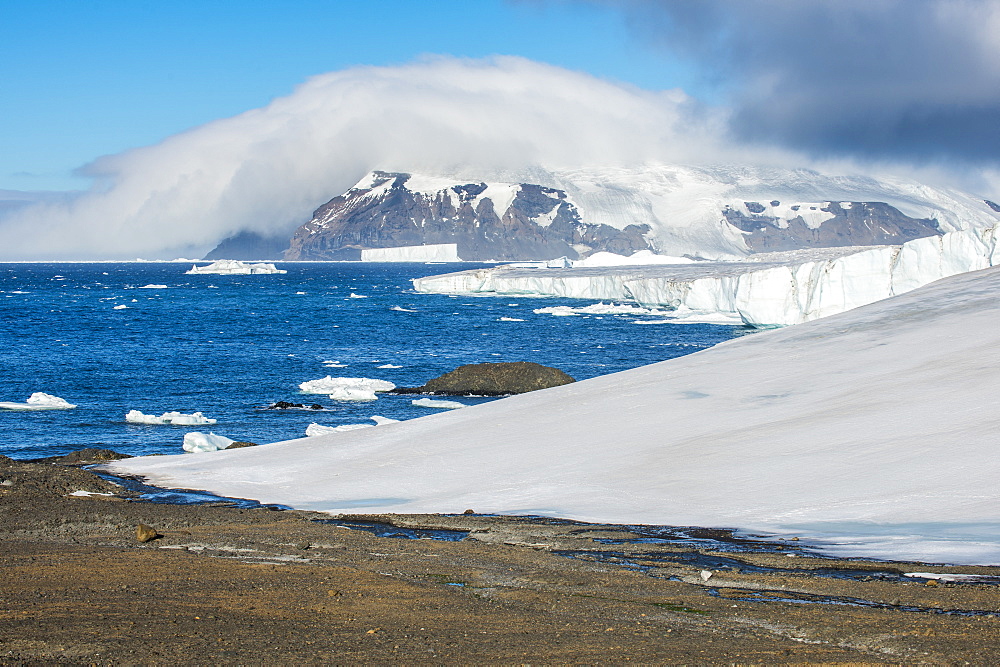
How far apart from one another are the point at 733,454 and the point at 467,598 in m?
6.94

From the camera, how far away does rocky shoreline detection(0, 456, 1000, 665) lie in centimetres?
652

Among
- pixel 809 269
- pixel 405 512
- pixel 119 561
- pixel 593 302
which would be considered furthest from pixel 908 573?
pixel 593 302

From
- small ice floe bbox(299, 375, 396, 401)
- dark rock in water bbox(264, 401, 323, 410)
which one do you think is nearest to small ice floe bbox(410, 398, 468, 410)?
small ice floe bbox(299, 375, 396, 401)

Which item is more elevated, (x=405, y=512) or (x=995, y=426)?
(x=995, y=426)

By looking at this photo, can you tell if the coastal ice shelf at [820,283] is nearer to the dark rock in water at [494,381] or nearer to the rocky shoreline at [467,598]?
the dark rock in water at [494,381]

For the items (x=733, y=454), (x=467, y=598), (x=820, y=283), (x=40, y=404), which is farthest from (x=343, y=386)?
(x=820, y=283)

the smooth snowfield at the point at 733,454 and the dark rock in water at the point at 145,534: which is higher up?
the smooth snowfield at the point at 733,454

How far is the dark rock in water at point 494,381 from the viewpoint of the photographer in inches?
1290

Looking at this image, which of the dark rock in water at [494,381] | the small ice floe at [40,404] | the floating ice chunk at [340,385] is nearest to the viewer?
the small ice floe at [40,404]

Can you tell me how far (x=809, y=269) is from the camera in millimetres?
55031

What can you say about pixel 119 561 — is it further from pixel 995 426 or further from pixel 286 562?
pixel 995 426

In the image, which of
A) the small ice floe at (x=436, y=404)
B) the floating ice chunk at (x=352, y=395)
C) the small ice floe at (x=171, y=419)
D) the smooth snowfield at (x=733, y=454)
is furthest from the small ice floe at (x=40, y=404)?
the smooth snowfield at (x=733, y=454)

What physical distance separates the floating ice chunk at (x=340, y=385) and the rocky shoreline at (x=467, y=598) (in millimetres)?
22092

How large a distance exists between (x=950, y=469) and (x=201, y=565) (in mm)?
→ 8876
